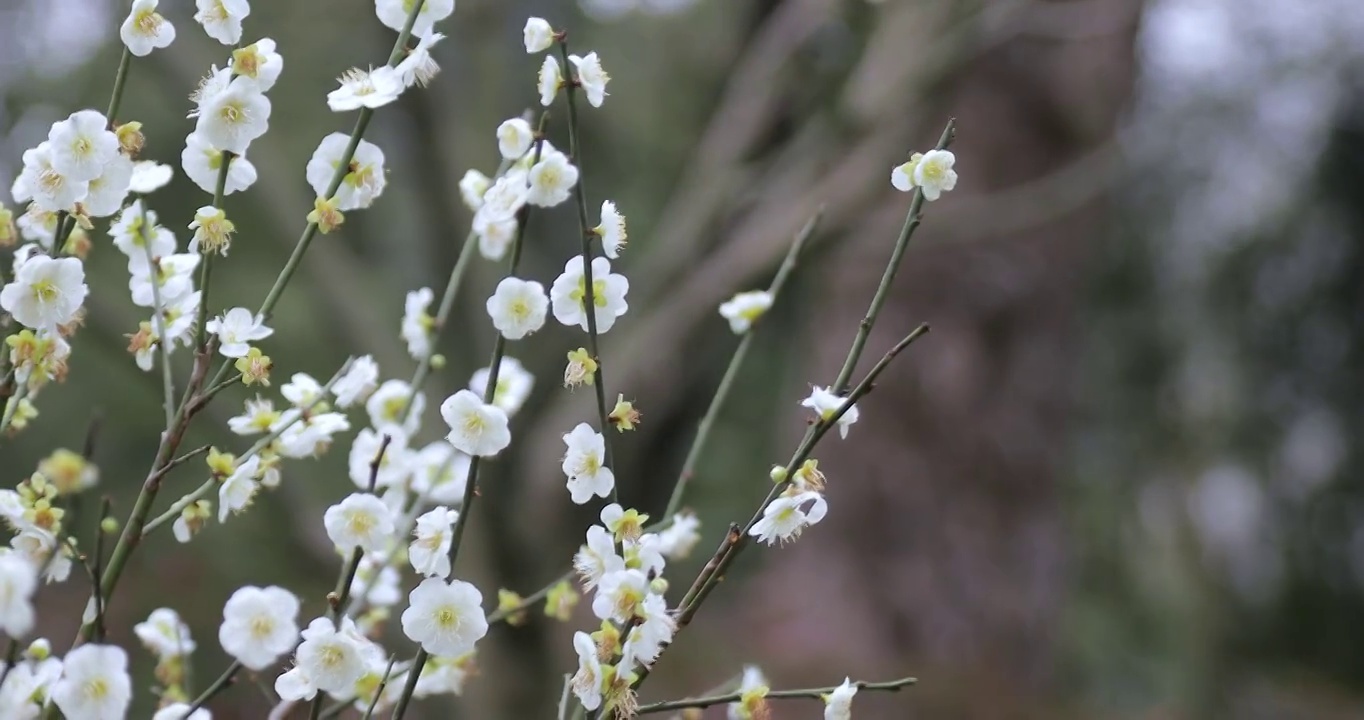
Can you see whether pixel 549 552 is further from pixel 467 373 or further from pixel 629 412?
pixel 629 412

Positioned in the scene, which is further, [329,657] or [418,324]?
[418,324]

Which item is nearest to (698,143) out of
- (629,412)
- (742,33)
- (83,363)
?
(742,33)

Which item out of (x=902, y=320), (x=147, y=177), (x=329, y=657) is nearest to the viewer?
(x=329, y=657)

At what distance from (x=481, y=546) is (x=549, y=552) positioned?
16 cm

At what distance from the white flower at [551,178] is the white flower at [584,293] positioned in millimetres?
34

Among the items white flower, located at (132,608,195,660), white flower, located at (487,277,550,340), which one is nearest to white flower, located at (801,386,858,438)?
white flower, located at (487,277,550,340)

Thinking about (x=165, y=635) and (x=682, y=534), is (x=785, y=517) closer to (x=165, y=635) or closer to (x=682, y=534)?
(x=682, y=534)

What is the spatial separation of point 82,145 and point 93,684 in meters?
0.21

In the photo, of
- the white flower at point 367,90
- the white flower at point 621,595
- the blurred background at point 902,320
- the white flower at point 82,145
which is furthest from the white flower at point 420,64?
the blurred background at point 902,320

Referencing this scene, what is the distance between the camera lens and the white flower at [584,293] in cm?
48

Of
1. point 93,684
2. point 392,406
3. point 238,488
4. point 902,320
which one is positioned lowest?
point 93,684

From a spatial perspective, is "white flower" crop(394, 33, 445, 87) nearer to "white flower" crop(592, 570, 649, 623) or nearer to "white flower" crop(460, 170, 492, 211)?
"white flower" crop(460, 170, 492, 211)

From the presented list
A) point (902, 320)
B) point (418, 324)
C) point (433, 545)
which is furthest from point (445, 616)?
point (902, 320)

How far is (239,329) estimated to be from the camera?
0.48 meters
